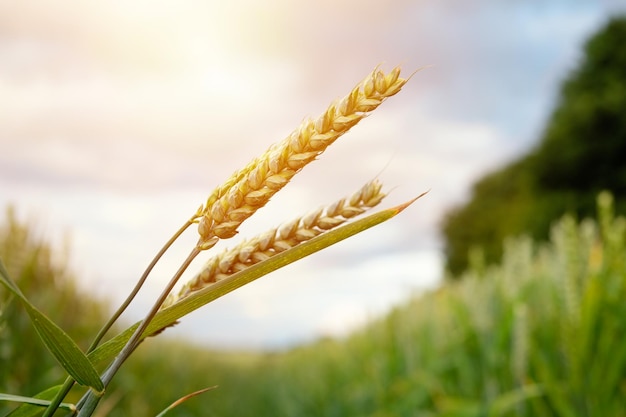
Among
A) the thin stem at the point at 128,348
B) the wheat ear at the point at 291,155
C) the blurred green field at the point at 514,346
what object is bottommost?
the blurred green field at the point at 514,346

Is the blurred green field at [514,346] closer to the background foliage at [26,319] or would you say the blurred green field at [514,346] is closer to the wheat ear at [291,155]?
the background foliage at [26,319]

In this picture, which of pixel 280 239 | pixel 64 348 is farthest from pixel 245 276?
pixel 64 348

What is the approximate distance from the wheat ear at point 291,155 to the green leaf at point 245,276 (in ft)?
0.12

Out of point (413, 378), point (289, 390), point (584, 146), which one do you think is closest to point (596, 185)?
point (584, 146)

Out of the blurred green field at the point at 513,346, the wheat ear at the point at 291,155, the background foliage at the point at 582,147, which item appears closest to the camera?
the wheat ear at the point at 291,155

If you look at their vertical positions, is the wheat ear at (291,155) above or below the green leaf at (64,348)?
above

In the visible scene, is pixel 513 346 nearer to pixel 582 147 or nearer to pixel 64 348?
pixel 64 348

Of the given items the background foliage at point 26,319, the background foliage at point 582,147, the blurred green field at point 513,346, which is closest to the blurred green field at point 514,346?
the blurred green field at point 513,346

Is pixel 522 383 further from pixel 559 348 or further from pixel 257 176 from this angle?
pixel 257 176

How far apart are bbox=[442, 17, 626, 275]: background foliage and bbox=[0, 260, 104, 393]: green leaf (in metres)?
18.3

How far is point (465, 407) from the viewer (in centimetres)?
332

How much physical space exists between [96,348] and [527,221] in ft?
68.5

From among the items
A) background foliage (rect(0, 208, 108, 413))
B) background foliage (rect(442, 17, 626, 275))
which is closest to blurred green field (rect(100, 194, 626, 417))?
background foliage (rect(0, 208, 108, 413))

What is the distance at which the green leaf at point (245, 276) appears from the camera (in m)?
0.57
